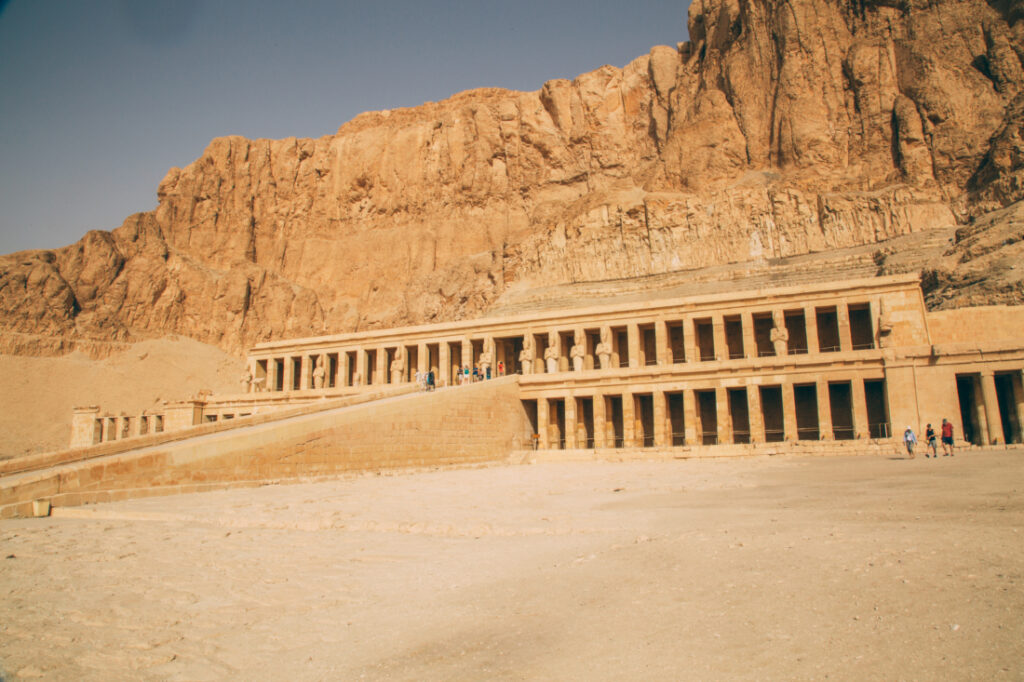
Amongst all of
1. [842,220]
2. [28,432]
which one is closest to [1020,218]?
[842,220]

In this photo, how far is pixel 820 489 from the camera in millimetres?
12789

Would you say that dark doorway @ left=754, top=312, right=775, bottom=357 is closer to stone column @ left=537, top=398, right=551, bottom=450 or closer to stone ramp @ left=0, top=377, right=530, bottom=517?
stone column @ left=537, top=398, right=551, bottom=450

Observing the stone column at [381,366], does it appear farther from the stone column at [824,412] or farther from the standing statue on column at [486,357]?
the stone column at [824,412]

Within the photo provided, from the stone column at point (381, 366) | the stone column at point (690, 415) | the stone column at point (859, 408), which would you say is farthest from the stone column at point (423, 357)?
the stone column at point (859, 408)

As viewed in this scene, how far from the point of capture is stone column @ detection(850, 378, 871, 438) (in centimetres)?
2550

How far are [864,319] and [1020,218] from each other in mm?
8833

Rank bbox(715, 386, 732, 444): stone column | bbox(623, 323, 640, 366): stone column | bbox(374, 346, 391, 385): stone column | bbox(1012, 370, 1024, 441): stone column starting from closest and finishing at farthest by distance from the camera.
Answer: bbox(1012, 370, 1024, 441): stone column < bbox(715, 386, 732, 444): stone column < bbox(623, 323, 640, 366): stone column < bbox(374, 346, 391, 385): stone column

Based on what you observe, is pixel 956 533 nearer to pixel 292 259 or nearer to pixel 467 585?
pixel 467 585

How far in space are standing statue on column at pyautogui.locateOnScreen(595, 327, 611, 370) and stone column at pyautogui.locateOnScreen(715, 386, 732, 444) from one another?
5.73 meters

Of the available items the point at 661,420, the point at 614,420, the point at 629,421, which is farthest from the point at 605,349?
the point at 661,420

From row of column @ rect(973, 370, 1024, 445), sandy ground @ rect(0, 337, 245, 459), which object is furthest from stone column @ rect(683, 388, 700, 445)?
sandy ground @ rect(0, 337, 245, 459)

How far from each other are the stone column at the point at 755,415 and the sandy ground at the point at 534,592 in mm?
15433

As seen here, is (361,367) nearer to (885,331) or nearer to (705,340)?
(705,340)

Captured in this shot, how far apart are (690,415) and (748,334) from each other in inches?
195
